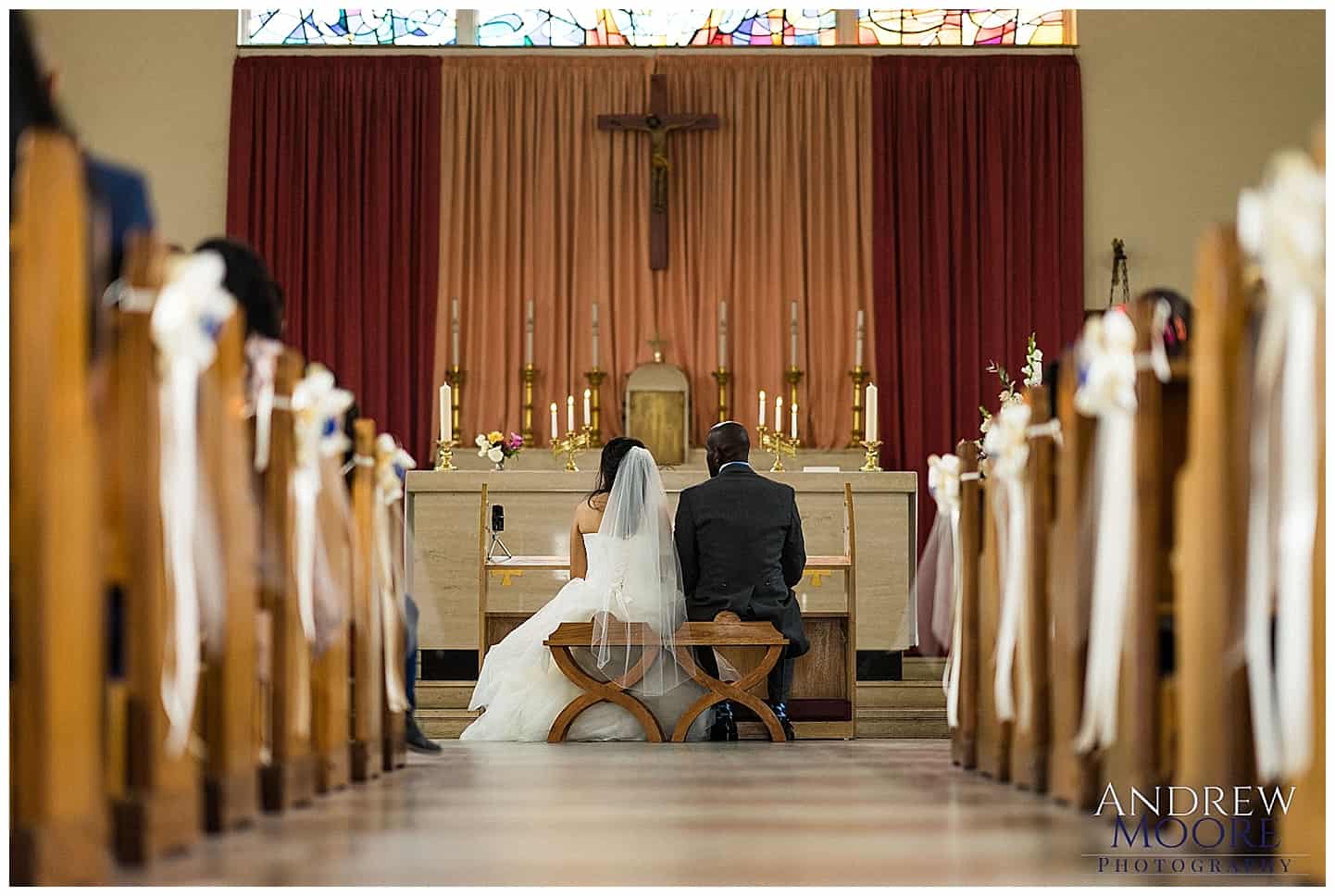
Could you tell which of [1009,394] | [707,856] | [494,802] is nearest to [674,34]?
[1009,394]

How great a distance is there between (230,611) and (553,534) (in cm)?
521

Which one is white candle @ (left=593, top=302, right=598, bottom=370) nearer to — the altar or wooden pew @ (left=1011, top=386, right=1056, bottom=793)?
the altar

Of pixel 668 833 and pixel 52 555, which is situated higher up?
pixel 52 555

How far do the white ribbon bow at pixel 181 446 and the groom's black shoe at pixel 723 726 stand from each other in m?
3.43

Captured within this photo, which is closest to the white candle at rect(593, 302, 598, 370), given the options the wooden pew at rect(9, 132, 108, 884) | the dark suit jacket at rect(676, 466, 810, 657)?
the dark suit jacket at rect(676, 466, 810, 657)

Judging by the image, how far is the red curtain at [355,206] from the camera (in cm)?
984

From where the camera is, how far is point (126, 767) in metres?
2.57

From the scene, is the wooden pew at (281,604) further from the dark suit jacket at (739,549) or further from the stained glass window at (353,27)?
the stained glass window at (353,27)

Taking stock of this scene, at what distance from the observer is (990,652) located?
4219 mm

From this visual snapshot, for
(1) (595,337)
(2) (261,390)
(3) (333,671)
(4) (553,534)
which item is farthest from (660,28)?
(2) (261,390)

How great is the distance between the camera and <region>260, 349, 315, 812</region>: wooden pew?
10.7 ft

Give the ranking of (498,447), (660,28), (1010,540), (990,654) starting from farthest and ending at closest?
(660,28)
(498,447)
(990,654)
(1010,540)

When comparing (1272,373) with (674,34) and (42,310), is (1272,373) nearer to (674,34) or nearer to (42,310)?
(42,310)

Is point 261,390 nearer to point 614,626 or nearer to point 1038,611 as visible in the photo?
point 1038,611
